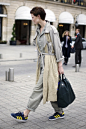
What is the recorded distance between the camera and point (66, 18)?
113 feet

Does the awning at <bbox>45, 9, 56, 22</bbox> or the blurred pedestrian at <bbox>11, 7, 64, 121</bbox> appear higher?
the awning at <bbox>45, 9, 56, 22</bbox>

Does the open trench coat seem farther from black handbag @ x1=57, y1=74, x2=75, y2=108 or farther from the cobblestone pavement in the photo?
the cobblestone pavement

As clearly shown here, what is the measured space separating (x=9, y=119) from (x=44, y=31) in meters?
1.67

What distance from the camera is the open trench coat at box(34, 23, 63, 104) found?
164 inches

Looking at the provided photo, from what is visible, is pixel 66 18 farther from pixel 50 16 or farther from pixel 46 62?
pixel 46 62

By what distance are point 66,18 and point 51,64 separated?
3101 cm

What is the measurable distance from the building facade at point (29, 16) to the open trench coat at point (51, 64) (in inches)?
960

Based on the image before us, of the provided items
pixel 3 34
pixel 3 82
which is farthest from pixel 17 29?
pixel 3 82

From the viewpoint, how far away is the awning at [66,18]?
34312mm

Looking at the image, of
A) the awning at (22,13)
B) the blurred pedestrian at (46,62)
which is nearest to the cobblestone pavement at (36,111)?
the blurred pedestrian at (46,62)

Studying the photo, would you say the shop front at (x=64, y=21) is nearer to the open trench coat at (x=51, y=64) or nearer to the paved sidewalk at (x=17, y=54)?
the paved sidewalk at (x=17, y=54)

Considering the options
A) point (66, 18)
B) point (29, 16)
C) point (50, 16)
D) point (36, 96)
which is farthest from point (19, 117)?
point (66, 18)

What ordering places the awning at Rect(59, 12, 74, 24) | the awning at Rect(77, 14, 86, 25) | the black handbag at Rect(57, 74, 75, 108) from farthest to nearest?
the awning at Rect(77, 14, 86, 25), the awning at Rect(59, 12, 74, 24), the black handbag at Rect(57, 74, 75, 108)

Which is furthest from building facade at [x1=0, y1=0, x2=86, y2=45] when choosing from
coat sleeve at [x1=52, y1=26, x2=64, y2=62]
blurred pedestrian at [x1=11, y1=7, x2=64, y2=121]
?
coat sleeve at [x1=52, y1=26, x2=64, y2=62]
